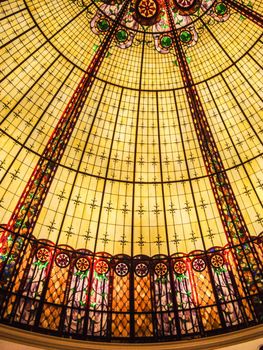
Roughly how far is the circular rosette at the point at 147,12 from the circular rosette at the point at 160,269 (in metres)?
12.4

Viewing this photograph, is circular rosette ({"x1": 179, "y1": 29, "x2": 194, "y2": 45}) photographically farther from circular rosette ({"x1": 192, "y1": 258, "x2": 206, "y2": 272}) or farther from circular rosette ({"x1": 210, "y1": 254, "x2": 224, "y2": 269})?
circular rosette ({"x1": 192, "y1": 258, "x2": 206, "y2": 272})

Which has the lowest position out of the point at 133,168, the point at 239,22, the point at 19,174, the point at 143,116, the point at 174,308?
the point at 174,308

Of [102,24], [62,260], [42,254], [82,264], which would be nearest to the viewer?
[42,254]

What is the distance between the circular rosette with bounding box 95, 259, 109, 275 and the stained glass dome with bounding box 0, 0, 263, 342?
67 millimetres

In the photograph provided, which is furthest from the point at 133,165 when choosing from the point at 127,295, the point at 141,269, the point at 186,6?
the point at 186,6

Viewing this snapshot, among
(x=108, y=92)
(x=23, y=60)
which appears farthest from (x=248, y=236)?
(x=23, y=60)

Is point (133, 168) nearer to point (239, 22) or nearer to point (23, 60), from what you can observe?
point (23, 60)

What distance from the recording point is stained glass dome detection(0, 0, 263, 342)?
694 inches

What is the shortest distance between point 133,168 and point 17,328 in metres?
9.53

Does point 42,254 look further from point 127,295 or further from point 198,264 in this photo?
point 198,264

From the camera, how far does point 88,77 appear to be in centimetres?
2003

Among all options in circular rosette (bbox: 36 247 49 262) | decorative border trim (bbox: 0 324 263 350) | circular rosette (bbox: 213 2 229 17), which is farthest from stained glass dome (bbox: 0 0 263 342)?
decorative border trim (bbox: 0 324 263 350)

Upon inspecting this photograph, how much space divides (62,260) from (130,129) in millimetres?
7597

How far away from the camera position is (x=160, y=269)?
19.0 m
